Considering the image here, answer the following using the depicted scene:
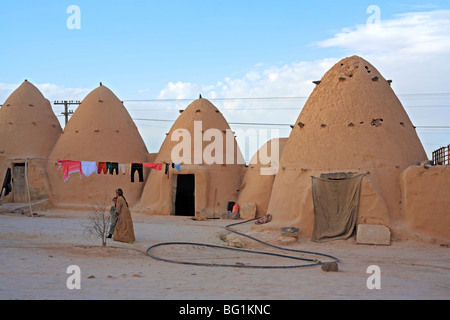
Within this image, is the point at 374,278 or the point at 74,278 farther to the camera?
the point at 374,278

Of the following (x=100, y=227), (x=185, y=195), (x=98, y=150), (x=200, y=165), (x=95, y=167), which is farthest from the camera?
(x=185, y=195)

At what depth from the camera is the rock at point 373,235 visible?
1161 centimetres

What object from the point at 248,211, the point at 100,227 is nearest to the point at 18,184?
the point at 248,211

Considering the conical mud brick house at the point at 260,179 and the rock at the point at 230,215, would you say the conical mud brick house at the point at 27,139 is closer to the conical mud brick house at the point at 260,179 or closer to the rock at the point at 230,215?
the rock at the point at 230,215

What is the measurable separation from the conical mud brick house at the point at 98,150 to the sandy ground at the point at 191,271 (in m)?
8.06

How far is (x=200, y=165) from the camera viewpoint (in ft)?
65.3

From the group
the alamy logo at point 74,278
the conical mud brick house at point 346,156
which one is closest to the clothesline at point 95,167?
the conical mud brick house at point 346,156

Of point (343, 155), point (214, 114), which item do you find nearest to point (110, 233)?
point (343, 155)

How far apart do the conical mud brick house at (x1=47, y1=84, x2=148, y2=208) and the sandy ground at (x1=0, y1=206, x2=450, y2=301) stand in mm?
8055

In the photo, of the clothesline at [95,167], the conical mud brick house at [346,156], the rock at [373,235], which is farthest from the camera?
the clothesline at [95,167]

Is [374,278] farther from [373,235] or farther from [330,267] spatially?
[373,235]

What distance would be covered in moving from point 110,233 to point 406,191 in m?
8.02

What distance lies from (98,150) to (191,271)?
14981mm

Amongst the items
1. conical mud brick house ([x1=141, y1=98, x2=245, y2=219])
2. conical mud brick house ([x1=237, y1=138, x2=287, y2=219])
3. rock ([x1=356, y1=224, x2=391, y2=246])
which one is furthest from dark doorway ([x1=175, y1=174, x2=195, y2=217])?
rock ([x1=356, y1=224, x2=391, y2=246])
